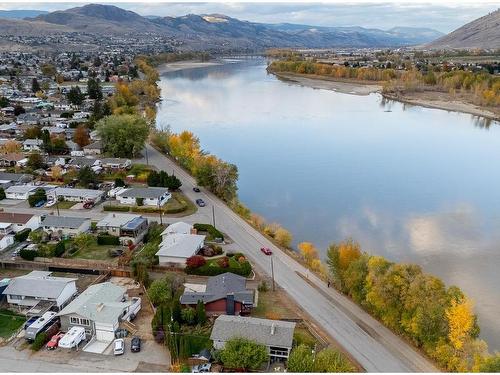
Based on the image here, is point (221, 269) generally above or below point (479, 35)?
below

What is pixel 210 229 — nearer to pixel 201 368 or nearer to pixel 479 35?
pixel 201 368

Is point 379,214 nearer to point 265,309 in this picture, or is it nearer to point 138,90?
point 265,309

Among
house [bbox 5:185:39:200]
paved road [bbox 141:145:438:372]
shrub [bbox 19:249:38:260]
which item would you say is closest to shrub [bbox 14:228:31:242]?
shrub [bbox 19:249:38:260]

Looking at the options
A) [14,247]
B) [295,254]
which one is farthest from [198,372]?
[14,247]

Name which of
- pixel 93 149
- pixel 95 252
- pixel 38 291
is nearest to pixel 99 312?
pixel 38 291

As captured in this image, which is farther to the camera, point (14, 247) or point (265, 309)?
point (14, 247)

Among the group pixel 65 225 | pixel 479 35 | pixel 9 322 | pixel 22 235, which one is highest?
pixel 479 35

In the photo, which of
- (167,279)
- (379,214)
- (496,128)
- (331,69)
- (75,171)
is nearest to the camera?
(167,279)
